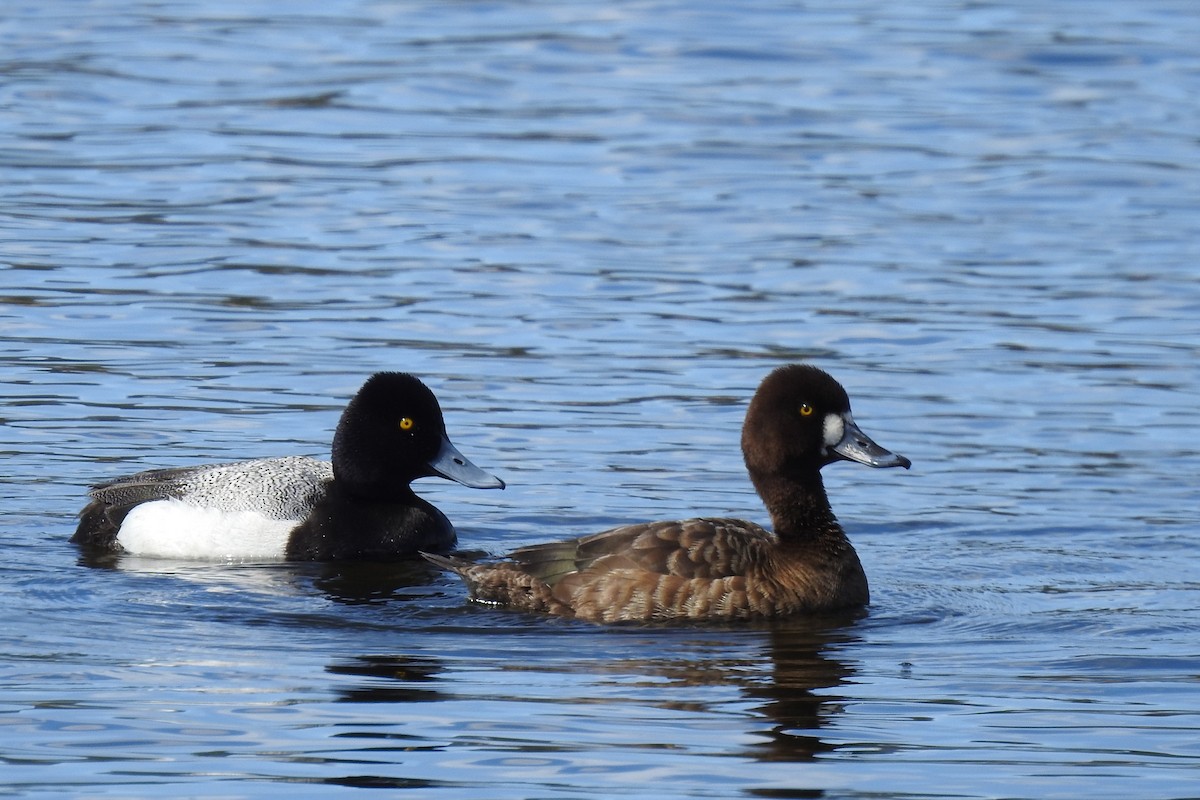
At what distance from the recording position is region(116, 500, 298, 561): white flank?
11.3 m

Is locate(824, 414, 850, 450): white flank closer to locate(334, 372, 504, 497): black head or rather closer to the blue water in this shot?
the blue water

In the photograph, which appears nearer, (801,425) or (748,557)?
(748,557)

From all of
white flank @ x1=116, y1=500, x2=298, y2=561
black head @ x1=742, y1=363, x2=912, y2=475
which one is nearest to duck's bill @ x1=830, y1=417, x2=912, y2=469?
black head @ x1=742, y1=363, x2=912, y2=475

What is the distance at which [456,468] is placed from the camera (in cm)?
1155

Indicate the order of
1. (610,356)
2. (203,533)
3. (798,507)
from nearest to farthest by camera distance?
1. (798,507)
2. (203,533)
3. (610,356)

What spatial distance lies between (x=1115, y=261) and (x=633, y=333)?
436 cm

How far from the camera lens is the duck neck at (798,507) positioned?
10148 millimetres

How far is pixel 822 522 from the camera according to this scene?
33.4ft

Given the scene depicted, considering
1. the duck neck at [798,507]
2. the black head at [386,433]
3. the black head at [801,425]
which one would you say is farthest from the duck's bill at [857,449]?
the black head at [386,433]

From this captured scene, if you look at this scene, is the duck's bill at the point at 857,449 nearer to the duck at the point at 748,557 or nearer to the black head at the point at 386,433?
the duck at the point at 748,557

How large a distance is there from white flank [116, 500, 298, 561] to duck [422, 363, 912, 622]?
131 centimetres

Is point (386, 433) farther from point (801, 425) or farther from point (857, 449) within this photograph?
point (857, 449)

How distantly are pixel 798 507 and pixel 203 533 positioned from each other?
3.02 m

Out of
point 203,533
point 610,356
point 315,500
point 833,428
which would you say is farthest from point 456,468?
point 610,356
